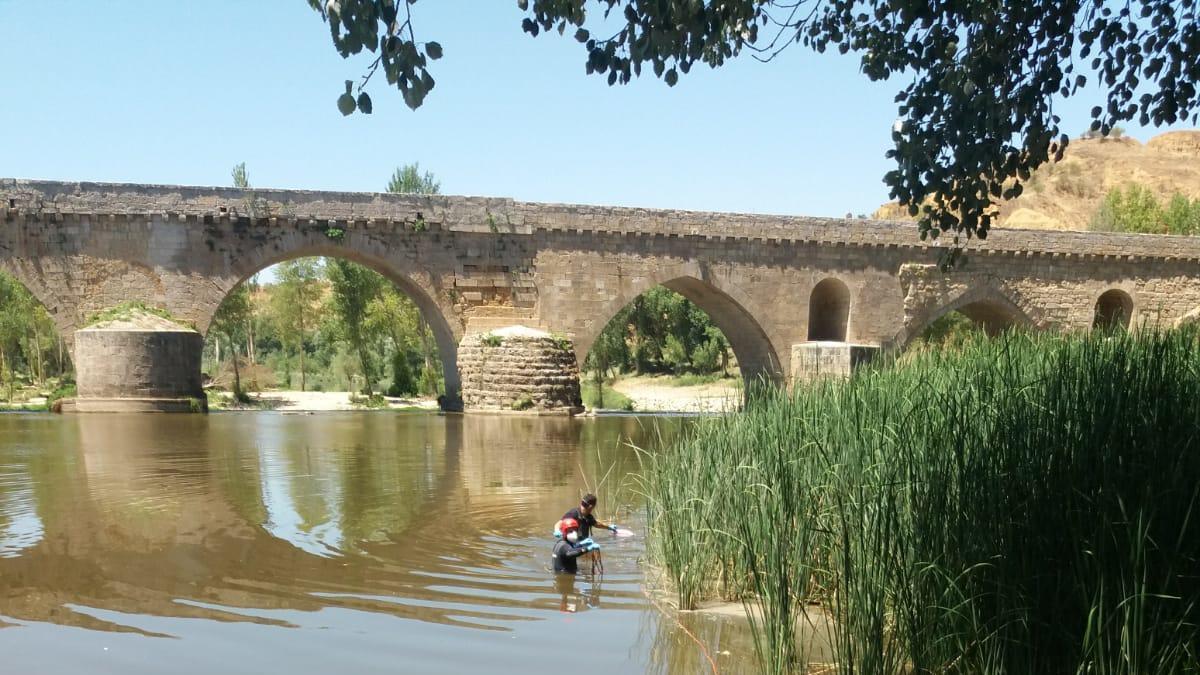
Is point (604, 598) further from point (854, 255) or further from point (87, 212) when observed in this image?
point (854, 255)

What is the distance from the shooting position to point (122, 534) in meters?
8.47

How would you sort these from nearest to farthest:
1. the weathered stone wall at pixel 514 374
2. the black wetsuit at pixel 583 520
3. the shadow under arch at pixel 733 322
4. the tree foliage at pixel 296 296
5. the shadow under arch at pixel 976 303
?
the black wetsuit at pixel 583 520 < the weathered stone wall at pixel 514 374 < the shadow under arch at pixel 733 322 < the shadow under arch at pixel 976 303 < the tree foliage at pixel 296 296

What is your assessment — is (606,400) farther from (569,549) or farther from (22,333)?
(569,549)

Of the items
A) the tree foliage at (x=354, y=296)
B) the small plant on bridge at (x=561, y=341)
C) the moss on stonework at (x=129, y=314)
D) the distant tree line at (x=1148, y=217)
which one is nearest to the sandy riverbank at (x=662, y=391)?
the tree foliage at (x=354, y=296)

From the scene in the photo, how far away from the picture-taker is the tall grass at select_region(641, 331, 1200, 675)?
442 centimetres

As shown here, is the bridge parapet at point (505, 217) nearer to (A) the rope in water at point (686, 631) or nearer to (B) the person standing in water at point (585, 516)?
(B) the person standing in water at point (585, 516)

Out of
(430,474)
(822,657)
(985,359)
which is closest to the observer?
(822,657)

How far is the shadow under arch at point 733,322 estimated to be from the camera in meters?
26.1

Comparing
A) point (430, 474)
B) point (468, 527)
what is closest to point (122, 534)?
point (468, 527)

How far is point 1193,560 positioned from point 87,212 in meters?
21.7

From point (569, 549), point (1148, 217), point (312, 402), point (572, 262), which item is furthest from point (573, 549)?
point (1148, 217)

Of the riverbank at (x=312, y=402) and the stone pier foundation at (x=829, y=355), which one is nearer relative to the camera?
the stone pier foundation at (x=829, y=355)

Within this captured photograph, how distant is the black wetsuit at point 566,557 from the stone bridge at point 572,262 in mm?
15860

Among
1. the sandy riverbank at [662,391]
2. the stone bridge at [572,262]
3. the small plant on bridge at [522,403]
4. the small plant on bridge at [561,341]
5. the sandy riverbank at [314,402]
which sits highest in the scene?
the stone bridge at [572,262]
